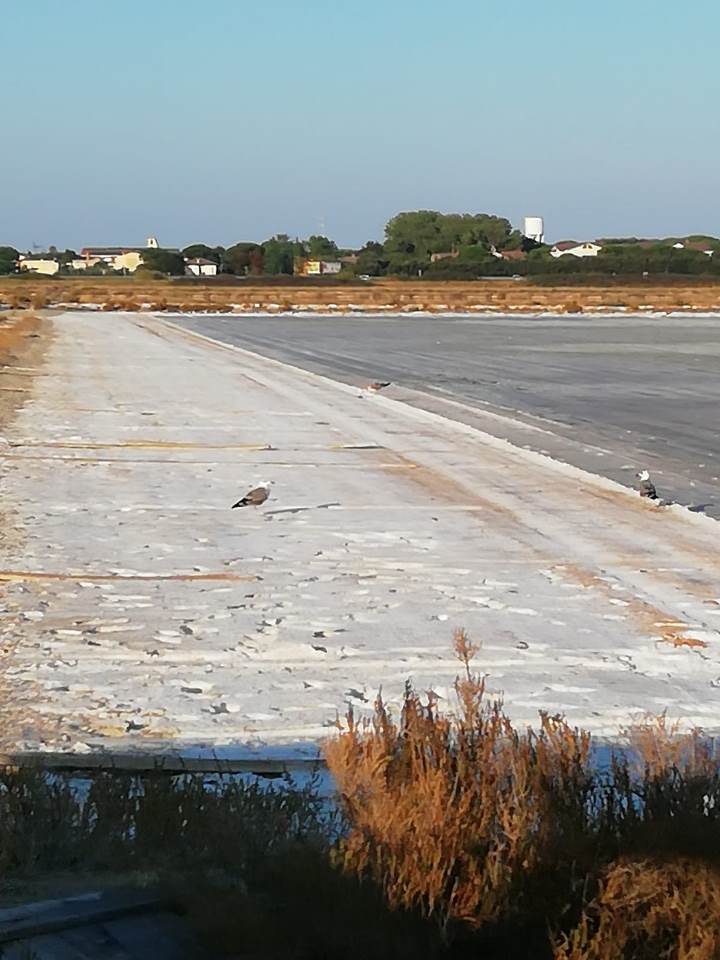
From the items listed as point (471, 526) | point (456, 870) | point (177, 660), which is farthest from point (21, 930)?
point (471, 526)

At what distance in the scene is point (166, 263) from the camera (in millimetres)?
184750

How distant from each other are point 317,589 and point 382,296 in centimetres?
9726

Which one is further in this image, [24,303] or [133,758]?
[24,303]

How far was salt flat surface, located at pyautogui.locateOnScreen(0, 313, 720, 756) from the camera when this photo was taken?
7273 millimetres

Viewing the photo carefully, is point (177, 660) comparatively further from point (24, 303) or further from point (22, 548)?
point (24, 303)

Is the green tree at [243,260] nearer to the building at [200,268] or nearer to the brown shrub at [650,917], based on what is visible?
the building at [200,268]

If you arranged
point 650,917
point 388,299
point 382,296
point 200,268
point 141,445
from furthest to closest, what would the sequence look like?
point 200,268
point 382,296
point 388,299
point 141,445
point 650,917

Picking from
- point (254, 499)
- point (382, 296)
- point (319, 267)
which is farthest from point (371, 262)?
point (254, 499)

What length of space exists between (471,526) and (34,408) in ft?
38.0

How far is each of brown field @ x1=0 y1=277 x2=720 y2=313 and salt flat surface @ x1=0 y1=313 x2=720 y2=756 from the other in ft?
219

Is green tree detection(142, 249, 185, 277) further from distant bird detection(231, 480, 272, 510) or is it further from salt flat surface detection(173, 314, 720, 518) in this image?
distant bird detection(231, 480, 272, 510)

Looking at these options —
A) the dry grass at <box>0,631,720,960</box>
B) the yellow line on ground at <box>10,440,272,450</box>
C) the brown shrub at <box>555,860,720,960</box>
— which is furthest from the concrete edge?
the brown shrub at <box>555,860,720,960</box>

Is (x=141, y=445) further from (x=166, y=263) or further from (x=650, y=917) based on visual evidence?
(x=166, y=263)

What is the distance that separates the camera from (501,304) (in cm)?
9231
